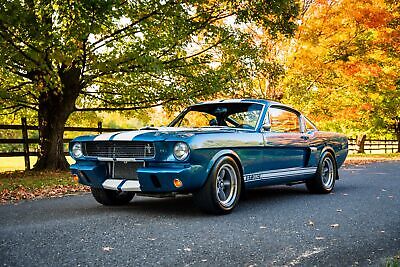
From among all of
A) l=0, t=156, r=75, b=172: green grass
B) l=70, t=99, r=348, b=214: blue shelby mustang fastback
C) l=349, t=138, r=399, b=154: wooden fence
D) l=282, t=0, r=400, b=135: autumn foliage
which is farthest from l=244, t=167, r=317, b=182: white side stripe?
l=349, t=138, r=399, b=154: wooden fence

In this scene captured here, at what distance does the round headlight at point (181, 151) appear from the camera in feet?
17.8

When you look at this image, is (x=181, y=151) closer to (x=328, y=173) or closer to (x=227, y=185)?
(x=227, y=185)

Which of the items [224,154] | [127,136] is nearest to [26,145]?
[127,136]

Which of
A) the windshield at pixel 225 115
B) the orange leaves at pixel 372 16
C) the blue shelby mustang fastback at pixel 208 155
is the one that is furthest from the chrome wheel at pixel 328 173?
A: the orange leaves at pixel 372 16

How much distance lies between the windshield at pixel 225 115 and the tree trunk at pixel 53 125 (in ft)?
24.7

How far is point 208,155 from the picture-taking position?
18.4ft

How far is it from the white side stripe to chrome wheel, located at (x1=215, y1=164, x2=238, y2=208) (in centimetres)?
27

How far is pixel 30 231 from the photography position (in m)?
4.86

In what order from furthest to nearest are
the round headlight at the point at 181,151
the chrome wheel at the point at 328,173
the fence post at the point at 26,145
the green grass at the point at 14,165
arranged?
the green grass at the point at 14,165
the fence post at the point at 26,145
the chrome wheel at the point at 328,173
the round headlight at the point at 181,151

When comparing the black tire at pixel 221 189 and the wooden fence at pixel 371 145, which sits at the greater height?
the black tire at pixel 221 189

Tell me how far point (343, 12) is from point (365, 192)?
11.8 m

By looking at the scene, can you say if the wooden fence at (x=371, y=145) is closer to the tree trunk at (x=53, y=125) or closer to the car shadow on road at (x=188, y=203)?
the tree trunk at (x=53, y=125)

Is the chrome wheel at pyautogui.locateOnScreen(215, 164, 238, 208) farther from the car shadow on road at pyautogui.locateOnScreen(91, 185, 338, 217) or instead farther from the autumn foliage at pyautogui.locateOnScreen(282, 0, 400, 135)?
the autumn foliage at pyautogui.locateOnScreen(282, 0, 400, 135)

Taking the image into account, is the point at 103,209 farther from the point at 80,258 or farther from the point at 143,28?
the point at 143,28
